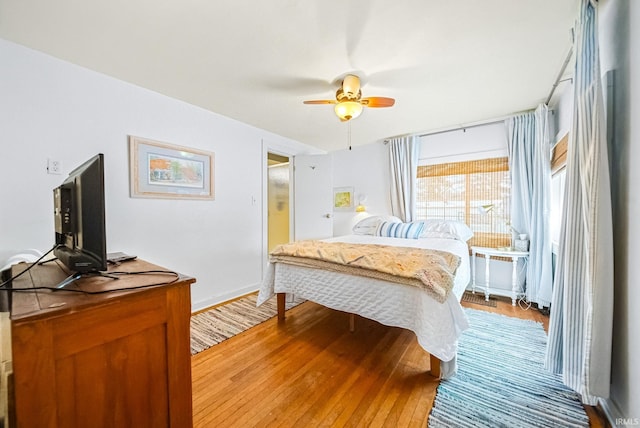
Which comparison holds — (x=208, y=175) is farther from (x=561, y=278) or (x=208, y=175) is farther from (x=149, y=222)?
(x=561, y=278)

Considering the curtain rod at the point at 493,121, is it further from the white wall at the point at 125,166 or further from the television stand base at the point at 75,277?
the television stand base at the point at 75,277

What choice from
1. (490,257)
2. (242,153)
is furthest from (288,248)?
(490,257)

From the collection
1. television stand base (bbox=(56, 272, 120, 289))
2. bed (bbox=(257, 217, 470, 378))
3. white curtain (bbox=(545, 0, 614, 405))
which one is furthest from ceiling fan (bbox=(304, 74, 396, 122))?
television stand base (bbox=(56, 272, 120, 289))

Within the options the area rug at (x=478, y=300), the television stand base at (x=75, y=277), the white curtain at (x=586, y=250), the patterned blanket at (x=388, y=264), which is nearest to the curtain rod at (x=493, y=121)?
the white curtain at (x=586, y=250)

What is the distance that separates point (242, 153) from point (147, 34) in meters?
1.70

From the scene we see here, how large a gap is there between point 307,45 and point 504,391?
2.62m

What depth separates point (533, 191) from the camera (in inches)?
111

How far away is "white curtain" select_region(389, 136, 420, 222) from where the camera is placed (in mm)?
3719

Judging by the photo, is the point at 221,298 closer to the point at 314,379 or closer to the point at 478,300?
the point at 314,379

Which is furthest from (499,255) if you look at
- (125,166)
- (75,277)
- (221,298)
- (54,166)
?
(54,166)

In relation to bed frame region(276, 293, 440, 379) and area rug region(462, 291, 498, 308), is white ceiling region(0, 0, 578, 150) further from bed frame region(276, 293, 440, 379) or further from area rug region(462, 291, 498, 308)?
area rug region(462, 291, 498, 308)

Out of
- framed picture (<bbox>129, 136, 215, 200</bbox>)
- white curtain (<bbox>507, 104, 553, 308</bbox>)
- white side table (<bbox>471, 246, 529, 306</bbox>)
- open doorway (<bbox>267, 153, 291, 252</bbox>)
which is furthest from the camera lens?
open doorway (<bbox>267, 153, 291, 252</bbox>)

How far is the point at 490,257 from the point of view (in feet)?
10.5

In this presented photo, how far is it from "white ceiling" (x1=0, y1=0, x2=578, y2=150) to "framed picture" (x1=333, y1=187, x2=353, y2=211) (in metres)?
2.10
